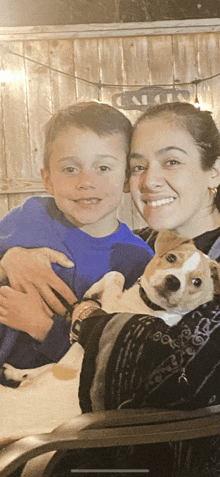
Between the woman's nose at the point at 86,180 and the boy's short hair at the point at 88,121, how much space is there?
0.19 meters

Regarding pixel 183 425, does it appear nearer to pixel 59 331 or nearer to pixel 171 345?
pixel 171 345

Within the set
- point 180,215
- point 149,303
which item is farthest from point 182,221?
point 149,303

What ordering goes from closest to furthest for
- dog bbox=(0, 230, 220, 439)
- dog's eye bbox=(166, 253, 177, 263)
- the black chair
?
the black chair, dog bbox=(0, 230, 220, 439), dog's eye bbox=(166, 253, 177, 263)

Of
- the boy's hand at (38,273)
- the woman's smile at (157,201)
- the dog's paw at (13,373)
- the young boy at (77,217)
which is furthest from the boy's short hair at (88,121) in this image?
the dog's paw at (13,373)

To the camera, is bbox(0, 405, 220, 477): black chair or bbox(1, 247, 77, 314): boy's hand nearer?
bbox(0, 405, 220, 477): black chair

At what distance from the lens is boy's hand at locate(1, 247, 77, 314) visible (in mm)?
2426

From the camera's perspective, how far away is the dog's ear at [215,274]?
8.09 ft

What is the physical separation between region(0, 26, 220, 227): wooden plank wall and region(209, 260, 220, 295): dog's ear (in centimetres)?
44

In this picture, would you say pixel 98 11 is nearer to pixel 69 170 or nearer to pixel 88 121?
→ pixel 88 121

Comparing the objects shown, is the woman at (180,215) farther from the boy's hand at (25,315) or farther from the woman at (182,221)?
the boy's hand at (25,315)

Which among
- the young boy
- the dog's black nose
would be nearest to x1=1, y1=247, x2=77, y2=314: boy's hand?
the young boy

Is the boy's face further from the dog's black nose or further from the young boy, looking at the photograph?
the dog's black nose

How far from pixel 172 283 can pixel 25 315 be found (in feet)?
2.52

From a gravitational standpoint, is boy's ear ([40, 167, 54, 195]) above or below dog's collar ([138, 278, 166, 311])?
above
